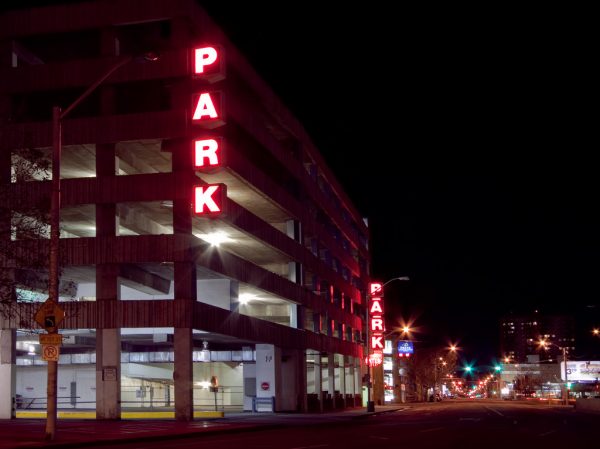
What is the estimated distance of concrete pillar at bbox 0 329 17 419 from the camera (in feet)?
136

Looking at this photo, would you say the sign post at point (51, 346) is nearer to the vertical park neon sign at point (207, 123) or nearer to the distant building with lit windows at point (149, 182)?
the distant building with lit windows at point (149, 182)

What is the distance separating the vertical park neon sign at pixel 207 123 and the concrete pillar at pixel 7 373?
1125cm

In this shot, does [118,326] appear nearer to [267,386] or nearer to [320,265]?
[267,386]

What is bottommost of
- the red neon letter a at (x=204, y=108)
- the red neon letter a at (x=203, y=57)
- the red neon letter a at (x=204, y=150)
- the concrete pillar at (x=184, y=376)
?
the concrete pillar at (x=184, y=376)

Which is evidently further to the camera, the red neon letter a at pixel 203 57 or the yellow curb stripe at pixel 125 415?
the yellow curb stripe at pixel 125 415

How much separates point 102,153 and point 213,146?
5502mm

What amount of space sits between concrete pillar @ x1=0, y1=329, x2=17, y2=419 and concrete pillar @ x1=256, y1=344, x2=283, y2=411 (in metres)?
16.9

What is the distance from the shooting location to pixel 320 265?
220 feet

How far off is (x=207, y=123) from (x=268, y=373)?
19466 millimetres

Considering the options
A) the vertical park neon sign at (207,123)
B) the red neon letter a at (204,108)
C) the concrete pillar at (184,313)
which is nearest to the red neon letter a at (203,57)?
the vertical park neon sign at (207,123)

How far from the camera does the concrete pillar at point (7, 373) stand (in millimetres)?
41438

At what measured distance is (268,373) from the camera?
2122 inches

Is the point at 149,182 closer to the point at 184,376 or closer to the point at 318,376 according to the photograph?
the point at 184,376

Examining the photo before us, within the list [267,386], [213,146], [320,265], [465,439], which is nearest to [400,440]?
[465,439]
